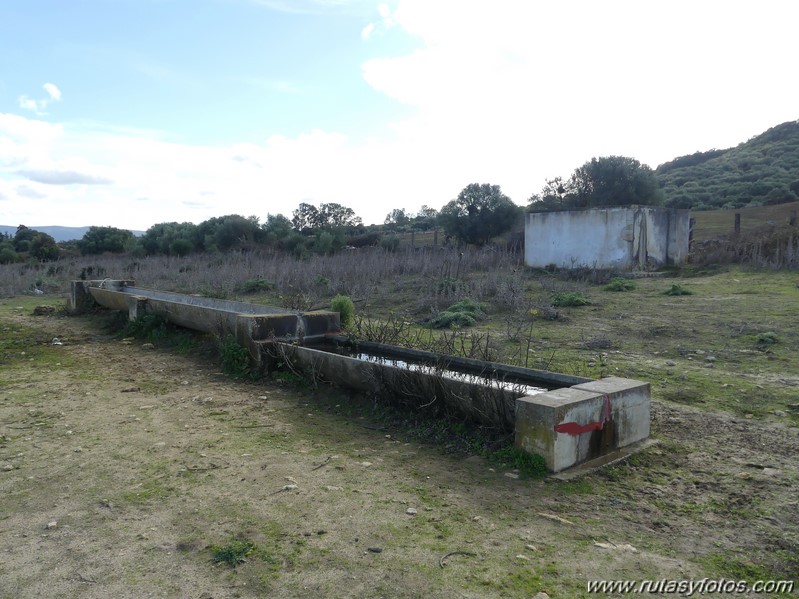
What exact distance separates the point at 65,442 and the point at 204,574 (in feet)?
8.98

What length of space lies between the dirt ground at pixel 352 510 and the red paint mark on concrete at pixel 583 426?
0.96ft

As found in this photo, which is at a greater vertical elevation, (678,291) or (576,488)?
(678,291)

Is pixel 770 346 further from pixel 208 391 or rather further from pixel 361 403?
pixel 208 391

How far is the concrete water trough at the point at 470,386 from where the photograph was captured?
14.1 ft

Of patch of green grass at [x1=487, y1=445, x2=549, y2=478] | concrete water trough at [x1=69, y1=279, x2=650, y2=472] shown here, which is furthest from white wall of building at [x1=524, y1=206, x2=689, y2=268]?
patch of green grass at [x1=487, y1=445, x2=549, y2=478]

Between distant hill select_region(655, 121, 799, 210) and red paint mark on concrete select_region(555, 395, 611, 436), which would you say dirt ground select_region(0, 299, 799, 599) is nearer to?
red paint mark on concrete select_region(555, 395, 611, 436)

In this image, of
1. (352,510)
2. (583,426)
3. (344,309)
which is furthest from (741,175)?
(352,510)

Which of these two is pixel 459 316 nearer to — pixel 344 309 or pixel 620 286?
pixel 344 309

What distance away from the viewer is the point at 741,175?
4291 cm

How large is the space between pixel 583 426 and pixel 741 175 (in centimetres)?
4549

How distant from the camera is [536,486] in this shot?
4016mm

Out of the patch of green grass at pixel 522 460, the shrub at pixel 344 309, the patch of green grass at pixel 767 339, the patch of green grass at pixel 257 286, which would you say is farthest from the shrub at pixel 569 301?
the patch of green grass at pixel 257 286

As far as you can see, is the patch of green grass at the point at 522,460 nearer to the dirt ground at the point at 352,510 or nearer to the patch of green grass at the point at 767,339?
the dirt ground at the point at 352,510

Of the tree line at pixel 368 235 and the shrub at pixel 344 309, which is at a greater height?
the tree line at pixel 368 235
